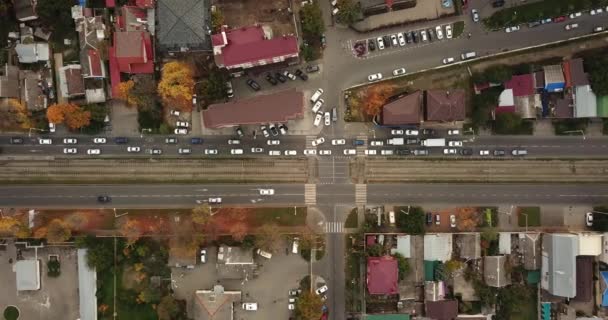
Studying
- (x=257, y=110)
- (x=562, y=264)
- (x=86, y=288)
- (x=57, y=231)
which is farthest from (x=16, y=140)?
(x=562, y=264)

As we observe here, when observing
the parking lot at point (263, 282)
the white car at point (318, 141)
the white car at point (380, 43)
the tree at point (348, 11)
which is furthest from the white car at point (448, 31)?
the parking lot at point (263, 282)

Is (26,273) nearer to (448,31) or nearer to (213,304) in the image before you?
(213,304)

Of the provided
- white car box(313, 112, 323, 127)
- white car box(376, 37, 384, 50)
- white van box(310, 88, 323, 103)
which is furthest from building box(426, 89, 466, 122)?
white van box(310, 88, 323, 103)

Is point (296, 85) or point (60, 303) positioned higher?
point (296, 85)

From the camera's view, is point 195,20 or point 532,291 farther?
point 532,291

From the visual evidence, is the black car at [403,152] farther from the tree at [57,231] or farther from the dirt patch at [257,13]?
the tree at [57,231]

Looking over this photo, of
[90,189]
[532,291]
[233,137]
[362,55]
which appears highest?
[362,55]

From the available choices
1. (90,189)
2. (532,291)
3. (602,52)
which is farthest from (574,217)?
(90,189)

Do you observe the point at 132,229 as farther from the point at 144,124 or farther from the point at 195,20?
the point at 195,20
